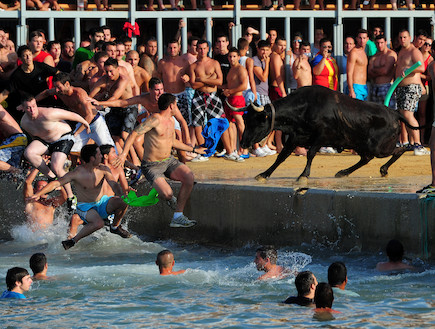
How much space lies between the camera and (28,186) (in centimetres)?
1429

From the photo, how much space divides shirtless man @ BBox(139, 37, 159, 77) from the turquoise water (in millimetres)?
4809

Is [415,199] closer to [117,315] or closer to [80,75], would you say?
[117,315]

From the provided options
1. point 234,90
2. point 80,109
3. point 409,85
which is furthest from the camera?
point 409,85

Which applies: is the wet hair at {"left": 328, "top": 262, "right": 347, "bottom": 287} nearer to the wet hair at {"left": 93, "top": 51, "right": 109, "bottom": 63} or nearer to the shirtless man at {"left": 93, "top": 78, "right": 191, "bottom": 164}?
the shirtless man at {"left": 93, "top": 78, "right": 191, "bottom": 164}

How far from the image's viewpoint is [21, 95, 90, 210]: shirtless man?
13.5 meters

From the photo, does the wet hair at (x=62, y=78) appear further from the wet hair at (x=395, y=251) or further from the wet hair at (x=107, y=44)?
the wet hair at (x=395, y=251)

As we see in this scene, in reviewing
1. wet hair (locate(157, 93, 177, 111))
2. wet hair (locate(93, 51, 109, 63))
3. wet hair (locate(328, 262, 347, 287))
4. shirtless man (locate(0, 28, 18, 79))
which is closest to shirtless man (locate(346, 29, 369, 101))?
wet hair (locate(93, 51, 109, 63))

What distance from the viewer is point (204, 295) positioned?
10.1 meters

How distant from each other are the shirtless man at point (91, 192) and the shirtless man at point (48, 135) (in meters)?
0.91

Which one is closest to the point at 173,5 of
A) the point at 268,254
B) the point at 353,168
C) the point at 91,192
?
A: the point at 353,168

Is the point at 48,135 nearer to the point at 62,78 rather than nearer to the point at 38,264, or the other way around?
the point at 62,78

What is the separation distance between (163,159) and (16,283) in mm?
3588

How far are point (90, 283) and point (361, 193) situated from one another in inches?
130

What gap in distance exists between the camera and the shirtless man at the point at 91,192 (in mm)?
12367
